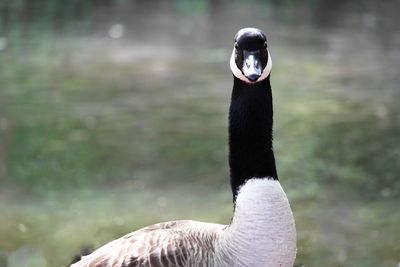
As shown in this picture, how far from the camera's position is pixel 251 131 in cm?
321

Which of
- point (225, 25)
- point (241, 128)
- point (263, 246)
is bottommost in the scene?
point (263, 246)

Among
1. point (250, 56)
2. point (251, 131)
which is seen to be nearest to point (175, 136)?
point (251, 131)

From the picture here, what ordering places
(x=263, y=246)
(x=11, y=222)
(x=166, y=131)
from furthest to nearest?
(x=166, y=131) → (x=11, y=222) → (x=263, y=246)

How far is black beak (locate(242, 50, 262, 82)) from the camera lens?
2.94 metres

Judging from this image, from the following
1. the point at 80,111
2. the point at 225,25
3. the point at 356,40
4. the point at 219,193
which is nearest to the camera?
the point at 219,193

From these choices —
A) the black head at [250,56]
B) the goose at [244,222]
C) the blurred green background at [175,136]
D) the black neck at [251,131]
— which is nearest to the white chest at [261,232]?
the goose at [244,222]

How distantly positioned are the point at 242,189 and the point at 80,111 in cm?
537

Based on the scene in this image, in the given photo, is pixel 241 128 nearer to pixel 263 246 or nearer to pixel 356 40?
pixel 263 246

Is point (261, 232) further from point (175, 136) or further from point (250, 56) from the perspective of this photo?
point (175, 136)

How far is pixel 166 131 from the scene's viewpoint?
7613 mm

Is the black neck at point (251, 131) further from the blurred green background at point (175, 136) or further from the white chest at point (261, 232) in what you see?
the blurred green background at point (175, 136)

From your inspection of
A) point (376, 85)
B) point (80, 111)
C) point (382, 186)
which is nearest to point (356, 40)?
point (376, 85)

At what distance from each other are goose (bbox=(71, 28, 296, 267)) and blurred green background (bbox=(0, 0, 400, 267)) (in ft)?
5.45

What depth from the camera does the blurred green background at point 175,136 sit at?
532 cm
